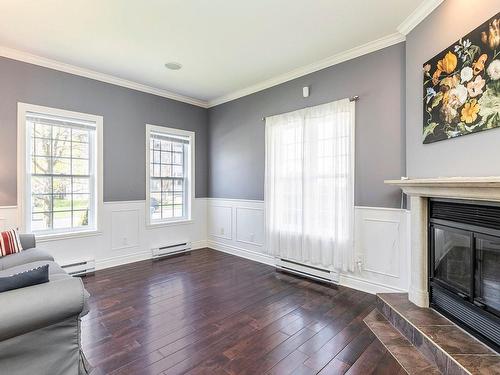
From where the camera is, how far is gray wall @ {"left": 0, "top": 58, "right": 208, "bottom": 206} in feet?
11.1

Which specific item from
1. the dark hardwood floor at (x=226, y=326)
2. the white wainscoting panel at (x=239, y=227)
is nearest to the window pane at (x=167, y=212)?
the white wainscoting panel at (x=239, y=227)

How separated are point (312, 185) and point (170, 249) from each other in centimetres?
277

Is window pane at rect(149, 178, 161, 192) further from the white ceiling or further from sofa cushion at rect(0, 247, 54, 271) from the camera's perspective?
sofa cushion at rect(0, 247, 54, 271)

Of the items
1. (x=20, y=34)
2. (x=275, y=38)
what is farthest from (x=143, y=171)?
(x=275, y=38)

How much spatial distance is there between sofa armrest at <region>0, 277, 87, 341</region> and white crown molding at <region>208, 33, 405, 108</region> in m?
3.62

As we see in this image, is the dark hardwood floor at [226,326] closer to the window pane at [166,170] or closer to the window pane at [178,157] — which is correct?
the window pane at [166,170]

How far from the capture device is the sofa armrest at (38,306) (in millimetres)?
1374

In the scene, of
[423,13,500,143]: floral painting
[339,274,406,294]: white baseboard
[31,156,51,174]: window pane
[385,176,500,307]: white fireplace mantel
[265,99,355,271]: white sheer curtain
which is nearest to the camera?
[423,13,500,143]: floral painting

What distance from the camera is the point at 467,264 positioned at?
7.09 ft

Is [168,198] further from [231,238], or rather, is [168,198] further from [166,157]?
[231,238]

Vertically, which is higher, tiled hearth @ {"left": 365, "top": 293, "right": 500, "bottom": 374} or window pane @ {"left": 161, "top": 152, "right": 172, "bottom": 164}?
window pane @ {"left": 161, "top": 152, "right": 172, "bottom": 164}

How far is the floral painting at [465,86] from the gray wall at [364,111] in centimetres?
49

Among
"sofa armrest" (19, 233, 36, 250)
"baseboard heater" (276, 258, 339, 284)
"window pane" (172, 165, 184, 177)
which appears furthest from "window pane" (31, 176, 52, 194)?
"baseboard heater" (276, 258, 339, 284)

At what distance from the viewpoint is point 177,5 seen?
8.24 feet
